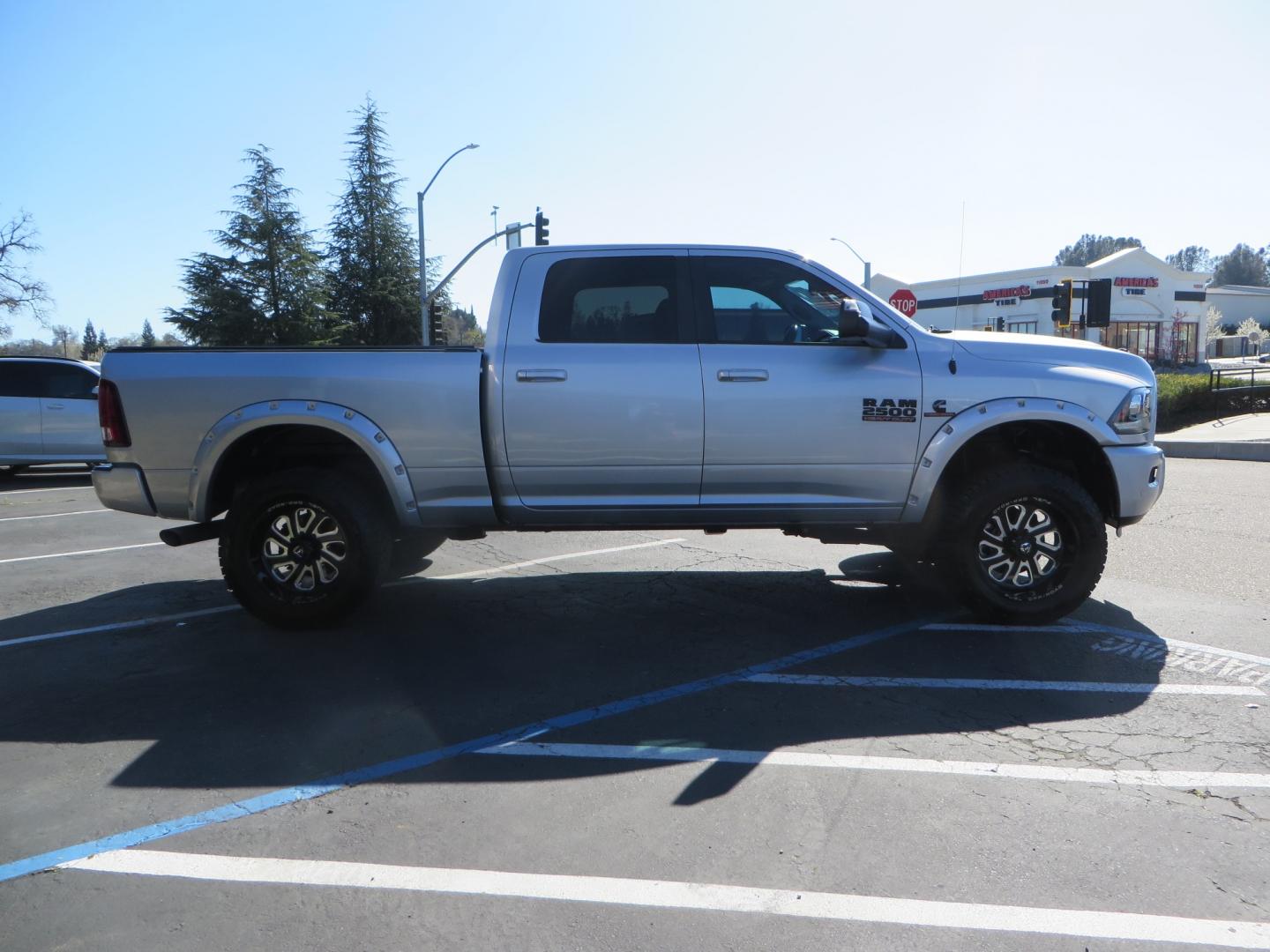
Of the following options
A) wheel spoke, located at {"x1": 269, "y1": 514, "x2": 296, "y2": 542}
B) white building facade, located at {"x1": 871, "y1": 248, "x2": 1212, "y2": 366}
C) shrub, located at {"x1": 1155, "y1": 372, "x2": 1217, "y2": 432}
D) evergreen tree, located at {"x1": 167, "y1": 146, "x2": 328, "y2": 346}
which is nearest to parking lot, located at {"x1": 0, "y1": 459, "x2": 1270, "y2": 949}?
wheel spoke, located at {"x1": 269, "y1": 514, "x2": 296, "y2": 542}

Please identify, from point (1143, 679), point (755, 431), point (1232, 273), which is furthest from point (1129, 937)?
point (1232, 273)

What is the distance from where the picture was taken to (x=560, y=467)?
5246 mm

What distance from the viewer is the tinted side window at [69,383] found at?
13867 mm

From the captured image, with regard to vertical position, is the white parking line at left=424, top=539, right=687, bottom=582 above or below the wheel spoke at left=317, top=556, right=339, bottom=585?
below

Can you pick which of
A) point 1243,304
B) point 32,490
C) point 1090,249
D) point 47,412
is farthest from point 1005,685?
point 1090,249

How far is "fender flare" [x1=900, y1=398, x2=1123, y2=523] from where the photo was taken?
17.0 feet

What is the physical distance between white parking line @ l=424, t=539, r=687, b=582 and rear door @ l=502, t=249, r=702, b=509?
189cm

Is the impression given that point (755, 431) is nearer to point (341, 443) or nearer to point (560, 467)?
point (560, 467)

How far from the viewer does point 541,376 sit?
16.9 feet

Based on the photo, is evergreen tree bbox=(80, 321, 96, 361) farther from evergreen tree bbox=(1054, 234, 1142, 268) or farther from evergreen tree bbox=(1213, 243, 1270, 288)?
evergreen tree bbox=(1213, 243, 1270, 288)

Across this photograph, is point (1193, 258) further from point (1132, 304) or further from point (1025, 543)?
point (1025, 543)

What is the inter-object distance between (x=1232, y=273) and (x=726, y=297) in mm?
207659

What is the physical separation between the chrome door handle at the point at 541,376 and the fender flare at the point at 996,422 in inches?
82.3

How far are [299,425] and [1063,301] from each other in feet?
56.3
